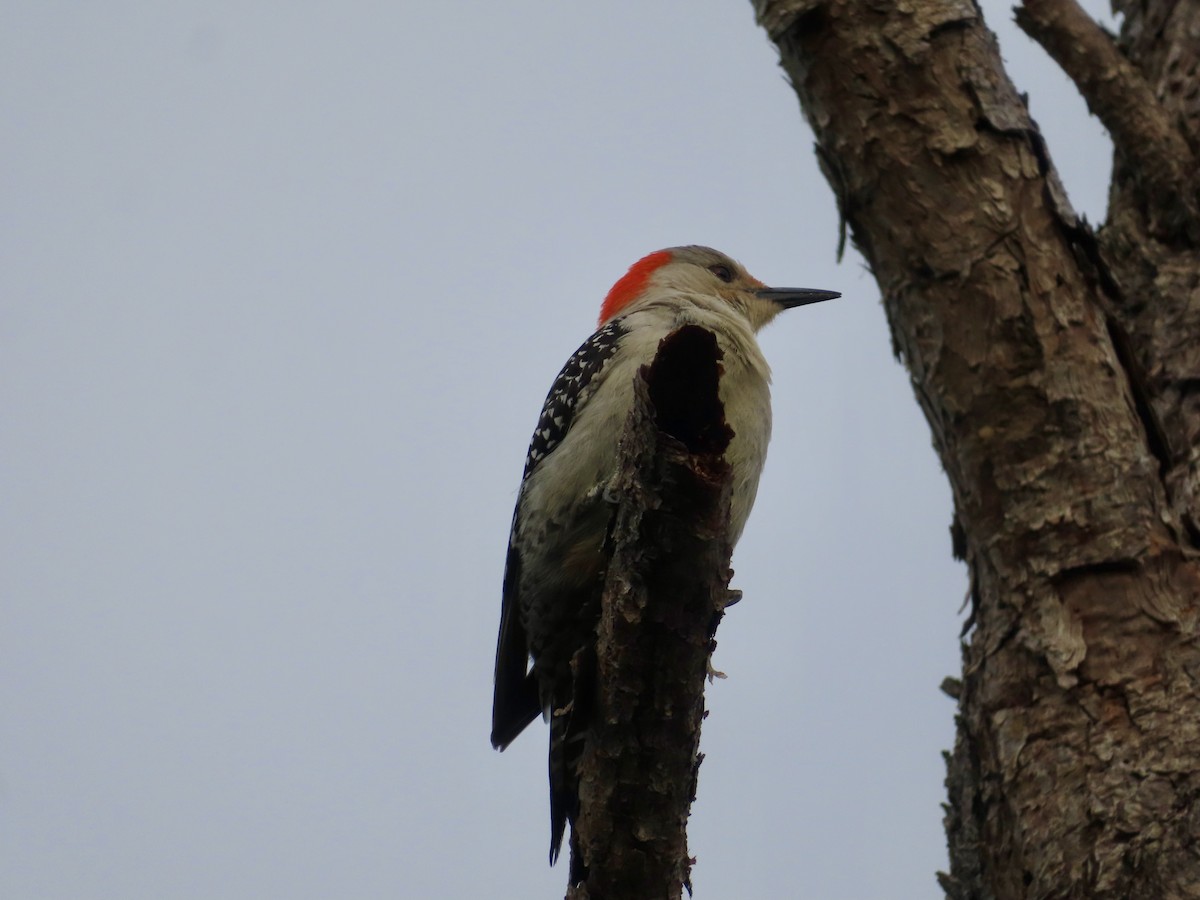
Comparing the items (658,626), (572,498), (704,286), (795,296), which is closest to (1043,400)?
(658,626)

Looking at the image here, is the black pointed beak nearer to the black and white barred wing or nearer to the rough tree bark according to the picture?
the black and white barred wing

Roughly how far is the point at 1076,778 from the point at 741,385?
2.25m

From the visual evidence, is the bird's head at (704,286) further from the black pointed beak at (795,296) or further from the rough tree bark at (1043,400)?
the rough tree bark at (1043,400)

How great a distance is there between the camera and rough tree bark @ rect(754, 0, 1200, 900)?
371 cm

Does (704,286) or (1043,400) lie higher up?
(704,286)

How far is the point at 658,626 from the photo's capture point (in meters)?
3.28

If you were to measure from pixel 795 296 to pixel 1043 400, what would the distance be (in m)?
3.10

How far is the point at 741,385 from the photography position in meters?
5.44

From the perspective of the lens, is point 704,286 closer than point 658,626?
No

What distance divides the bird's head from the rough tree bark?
7.93 ft

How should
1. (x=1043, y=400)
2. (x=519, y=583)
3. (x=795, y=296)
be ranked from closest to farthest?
(x=1043, y=400) < (x=519, y=583) < (x=795, y=296)

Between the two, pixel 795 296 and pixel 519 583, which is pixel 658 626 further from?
pixel 795 296

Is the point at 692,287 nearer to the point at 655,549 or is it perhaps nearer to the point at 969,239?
the point at 969,239

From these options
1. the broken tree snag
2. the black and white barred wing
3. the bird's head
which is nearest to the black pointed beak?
the bird's head
